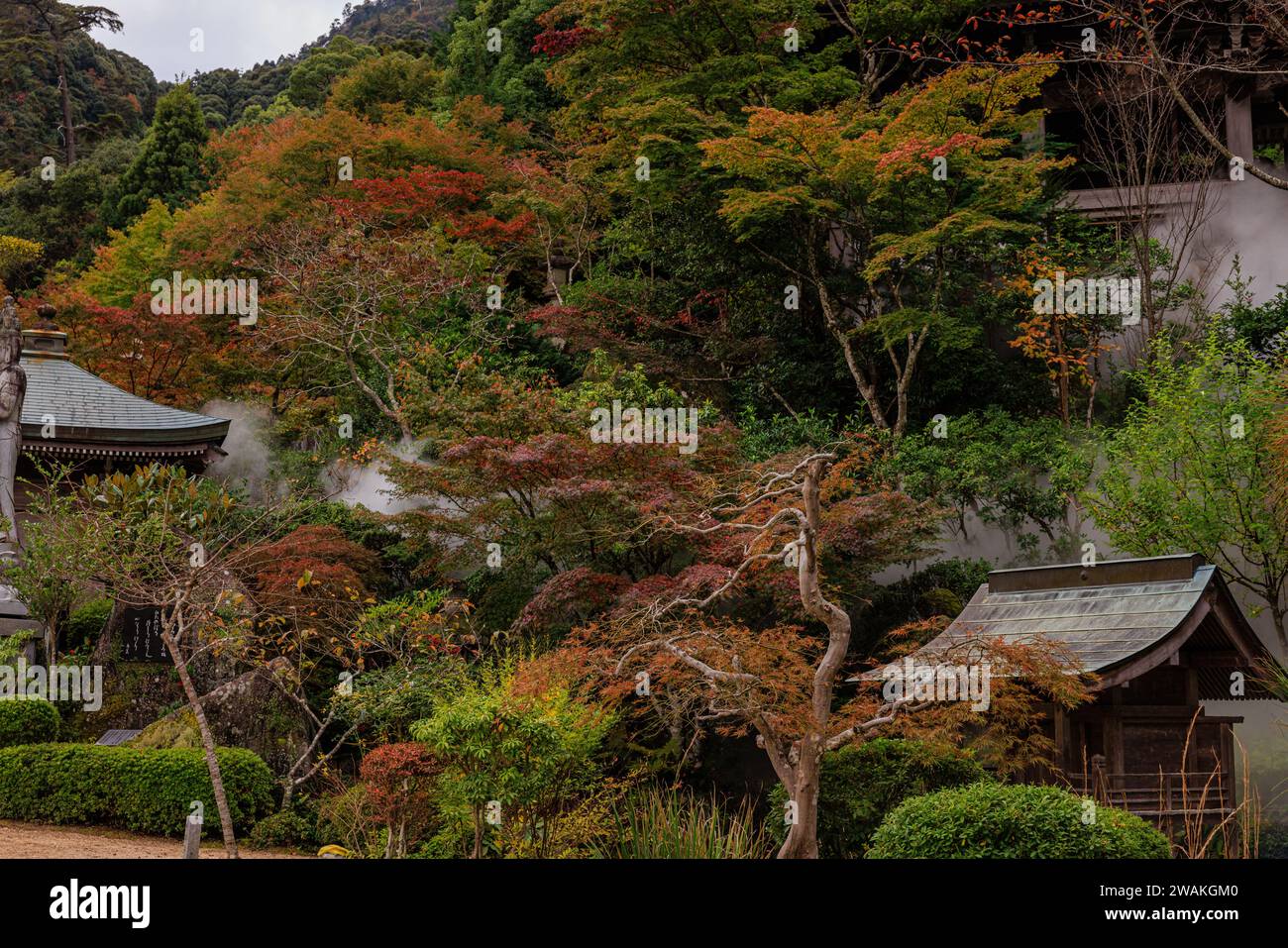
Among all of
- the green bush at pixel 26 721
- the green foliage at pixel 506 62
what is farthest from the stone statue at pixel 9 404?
the green foliage at pixel 506 62

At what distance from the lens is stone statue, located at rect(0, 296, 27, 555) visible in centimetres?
1659

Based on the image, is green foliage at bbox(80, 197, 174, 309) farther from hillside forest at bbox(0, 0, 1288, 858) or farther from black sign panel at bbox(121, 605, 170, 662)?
black sign panel at bbox(121, 605, 170, 662)

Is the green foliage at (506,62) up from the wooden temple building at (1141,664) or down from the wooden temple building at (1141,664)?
up

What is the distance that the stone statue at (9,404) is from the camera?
16.6m

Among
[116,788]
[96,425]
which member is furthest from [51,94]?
[116,788]

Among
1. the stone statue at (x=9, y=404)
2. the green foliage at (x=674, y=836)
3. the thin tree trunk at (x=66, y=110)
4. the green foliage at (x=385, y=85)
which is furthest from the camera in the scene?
the thin tree trunk at (x=66, y=110)

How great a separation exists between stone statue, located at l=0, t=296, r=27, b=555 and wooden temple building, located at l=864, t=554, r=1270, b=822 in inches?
511

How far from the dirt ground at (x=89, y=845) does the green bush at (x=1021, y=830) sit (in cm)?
704

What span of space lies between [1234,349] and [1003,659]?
7.86m

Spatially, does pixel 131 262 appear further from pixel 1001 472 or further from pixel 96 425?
pixel 1001 472

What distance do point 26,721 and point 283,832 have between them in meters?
3.50

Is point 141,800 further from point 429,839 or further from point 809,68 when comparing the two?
point 809,68

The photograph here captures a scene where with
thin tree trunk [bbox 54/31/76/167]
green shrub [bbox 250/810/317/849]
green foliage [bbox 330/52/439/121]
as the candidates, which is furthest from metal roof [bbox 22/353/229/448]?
thin tree trunk [bbox 54/31/76/167]

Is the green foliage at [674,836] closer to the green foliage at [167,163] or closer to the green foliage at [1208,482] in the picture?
the green foliage at [1208,482]
